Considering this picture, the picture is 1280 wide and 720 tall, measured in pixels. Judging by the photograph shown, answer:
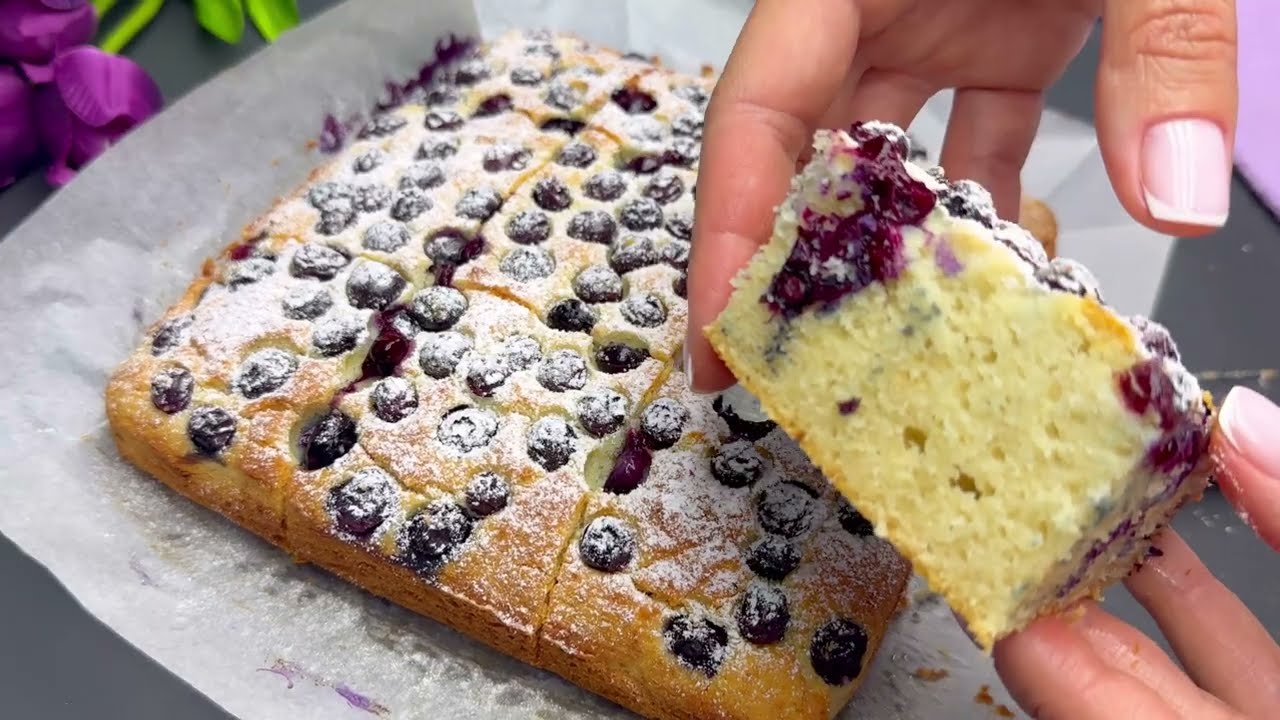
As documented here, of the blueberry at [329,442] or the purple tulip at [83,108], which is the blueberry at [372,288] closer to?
the blueberry at [329,442]

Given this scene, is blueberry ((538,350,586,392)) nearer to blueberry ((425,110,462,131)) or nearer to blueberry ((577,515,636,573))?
blueberry ((577,515,636,573))

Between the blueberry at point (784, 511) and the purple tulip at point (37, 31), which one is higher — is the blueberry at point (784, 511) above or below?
below

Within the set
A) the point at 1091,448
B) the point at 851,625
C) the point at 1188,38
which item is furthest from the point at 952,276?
the point at 851,625

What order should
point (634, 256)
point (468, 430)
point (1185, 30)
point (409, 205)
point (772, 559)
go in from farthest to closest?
point (409, 205) → point (634, 256) → point (468, 430) → point (772, 559) → point (1185, 30)

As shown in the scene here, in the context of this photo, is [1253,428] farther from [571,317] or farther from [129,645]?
[129,645]

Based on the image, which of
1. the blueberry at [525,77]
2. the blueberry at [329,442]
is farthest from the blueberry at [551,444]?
the blueberry at [525,77]

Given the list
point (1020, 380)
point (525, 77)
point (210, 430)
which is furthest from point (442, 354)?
point (1020, 380)

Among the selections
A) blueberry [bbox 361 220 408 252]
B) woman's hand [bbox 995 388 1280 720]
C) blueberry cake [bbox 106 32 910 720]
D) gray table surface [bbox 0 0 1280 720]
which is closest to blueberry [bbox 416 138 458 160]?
blueberry cake [bbox 106 32 910 720]
